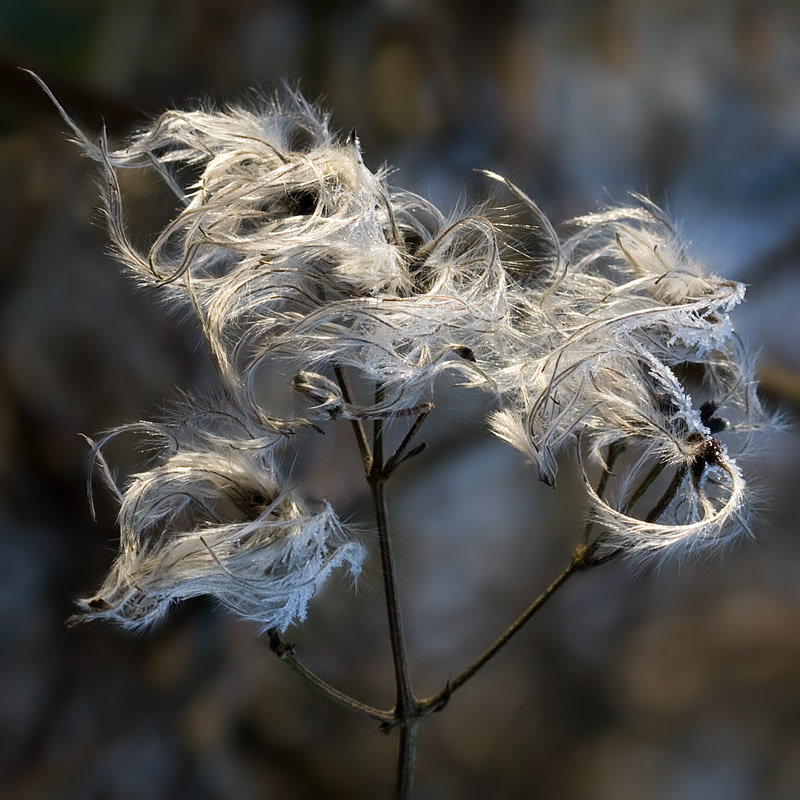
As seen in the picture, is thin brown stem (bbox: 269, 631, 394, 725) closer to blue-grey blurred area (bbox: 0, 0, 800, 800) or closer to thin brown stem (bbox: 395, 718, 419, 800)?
thin brown stem (bbox: 395, 718, 419, 800)

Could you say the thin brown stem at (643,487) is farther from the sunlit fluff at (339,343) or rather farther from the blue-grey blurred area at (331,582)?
the blue-grey blurred area at (331,582)

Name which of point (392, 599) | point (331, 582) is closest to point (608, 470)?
point (392, 599)

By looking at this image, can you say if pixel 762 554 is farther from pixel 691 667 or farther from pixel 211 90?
pixel 211 90

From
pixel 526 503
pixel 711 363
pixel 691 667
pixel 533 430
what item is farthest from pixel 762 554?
pixel 533 430

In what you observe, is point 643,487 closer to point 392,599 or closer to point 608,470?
point 608,470

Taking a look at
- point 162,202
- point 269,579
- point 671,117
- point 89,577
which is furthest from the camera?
point 671,117

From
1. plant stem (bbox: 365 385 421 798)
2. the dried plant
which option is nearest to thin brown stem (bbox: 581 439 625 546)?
the dried plant

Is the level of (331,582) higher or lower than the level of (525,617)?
lower
